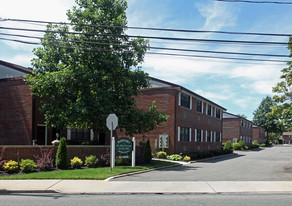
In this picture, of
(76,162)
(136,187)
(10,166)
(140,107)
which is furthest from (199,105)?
(136,187)

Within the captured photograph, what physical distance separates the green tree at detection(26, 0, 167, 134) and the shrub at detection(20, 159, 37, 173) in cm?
487

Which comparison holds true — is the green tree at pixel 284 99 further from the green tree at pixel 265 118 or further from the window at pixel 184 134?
the green tree at pixel 265 118

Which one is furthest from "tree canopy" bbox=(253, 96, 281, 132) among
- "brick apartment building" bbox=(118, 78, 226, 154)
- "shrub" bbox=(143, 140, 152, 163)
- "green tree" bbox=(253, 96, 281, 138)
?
"shrub" bbox=(143, 140, 152, 163)

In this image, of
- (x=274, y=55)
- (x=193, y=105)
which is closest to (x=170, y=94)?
(x=193, y=105)

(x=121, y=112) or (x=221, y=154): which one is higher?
(x=121, y=112)

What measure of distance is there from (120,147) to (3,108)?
1315cm

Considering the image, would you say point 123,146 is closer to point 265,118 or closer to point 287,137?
point 265,118

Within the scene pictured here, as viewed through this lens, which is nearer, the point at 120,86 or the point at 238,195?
the point at 238,195

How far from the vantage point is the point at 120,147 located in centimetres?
1844

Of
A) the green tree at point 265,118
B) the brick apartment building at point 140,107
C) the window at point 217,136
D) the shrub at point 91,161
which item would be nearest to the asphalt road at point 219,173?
the shrub at point 91,161

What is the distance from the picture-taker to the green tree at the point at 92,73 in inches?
808

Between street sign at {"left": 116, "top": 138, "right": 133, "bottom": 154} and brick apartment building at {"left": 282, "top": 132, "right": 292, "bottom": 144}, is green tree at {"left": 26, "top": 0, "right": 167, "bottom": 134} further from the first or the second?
brick apartment building at {"left": 282, "top": 132, "right": 292, "bottom": 144}

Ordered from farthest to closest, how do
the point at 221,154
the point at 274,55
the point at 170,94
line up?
the point at 221,154
the point at 170,94
the point at 274,55

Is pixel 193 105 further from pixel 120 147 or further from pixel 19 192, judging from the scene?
pixel 19 192
